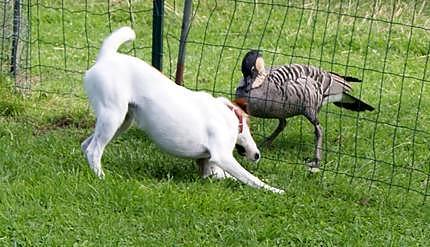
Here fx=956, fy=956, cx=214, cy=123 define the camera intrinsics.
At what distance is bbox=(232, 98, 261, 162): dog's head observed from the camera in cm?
599

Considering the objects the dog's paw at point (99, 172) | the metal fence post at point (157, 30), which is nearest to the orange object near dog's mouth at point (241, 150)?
the dog's paw at point (99, 172)

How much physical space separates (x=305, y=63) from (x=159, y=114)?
4.05 metres

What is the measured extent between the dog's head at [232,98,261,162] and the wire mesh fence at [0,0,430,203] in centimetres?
21

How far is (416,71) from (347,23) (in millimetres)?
1975

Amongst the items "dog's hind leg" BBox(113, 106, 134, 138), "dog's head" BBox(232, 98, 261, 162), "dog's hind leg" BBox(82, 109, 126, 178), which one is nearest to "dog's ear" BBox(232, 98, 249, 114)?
"dog's head" BBox(232, 98, 261, 162)

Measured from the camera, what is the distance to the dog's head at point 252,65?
647cm

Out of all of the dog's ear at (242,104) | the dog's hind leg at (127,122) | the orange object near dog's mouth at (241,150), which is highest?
the dog's ear at (242,104)

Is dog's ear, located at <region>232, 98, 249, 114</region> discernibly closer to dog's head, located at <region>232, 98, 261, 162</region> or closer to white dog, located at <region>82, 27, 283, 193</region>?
dog's head, located at <region>232, 98, 261, 162</region>

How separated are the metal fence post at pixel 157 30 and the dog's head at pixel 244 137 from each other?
1099 mm

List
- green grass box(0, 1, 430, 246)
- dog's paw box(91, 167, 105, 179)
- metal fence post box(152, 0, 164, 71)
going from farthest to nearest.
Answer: metal fence post box(152, 0, 164, 71)
dog's paw box(91, 167, 105, 179)
green grass box(0, 1, 430, 246)

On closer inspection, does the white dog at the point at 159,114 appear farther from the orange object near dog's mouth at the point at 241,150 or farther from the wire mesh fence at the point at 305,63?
the wire mesh fence at the point at 305,63

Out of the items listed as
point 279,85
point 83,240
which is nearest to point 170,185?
point 83,240

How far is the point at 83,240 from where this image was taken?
4879 millimetres

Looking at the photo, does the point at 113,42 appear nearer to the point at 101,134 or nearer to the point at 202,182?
the point at 101,134
